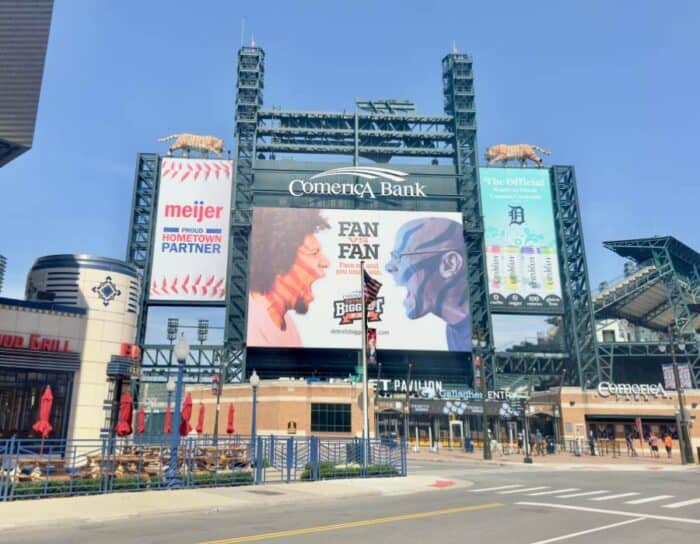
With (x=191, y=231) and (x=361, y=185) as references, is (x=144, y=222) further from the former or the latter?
(x=361, y=185)

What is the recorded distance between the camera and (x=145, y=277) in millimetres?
70312

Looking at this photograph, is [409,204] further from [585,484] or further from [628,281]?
[585,484]

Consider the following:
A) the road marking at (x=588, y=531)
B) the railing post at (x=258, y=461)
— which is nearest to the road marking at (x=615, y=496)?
the road marking at (x=588, y=531)

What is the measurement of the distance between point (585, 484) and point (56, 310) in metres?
24.2

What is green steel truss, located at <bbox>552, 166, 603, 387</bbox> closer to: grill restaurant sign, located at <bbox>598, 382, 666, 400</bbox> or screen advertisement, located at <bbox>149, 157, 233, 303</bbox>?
grill restaurant sign, located at <bbox>598, 382, 666, 400</bbox>

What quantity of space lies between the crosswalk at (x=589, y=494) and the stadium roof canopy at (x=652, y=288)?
6597 cm

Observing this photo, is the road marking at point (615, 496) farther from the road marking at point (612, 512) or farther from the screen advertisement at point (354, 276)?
the screen advertisement at point (354, 276)

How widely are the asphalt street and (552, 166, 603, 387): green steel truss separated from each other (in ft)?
179

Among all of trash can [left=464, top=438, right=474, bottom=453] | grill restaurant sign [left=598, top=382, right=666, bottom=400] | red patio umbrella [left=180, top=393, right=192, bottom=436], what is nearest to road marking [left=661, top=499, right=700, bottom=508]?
red patio umbrella [left=180, top=393, right=192, bottom=436]

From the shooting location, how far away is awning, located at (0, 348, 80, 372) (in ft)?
84.1

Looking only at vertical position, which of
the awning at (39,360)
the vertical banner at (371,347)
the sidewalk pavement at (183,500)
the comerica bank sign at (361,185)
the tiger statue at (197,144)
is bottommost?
the sidewalk pavement at (183,500)

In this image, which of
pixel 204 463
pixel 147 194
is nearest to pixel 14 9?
pixel 204 463

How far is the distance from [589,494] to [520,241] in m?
57.6

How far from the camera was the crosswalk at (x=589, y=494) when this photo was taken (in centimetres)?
1728
